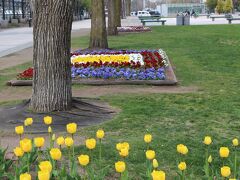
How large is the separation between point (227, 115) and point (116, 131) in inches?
75.3

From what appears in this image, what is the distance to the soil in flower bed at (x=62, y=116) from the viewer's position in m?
6.62

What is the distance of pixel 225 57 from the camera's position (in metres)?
16.5

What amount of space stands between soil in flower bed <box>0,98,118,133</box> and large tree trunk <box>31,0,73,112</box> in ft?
0.70

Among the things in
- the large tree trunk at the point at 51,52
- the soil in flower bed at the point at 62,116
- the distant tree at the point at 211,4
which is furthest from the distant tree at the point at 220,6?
the large tree trunk at the point at 51,52

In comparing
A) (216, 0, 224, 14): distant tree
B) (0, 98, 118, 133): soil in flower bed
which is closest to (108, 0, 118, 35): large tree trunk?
(0, 98, 118, 133): soil in flower bed

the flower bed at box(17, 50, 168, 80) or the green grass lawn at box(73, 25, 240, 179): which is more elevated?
the flower bed at box(17, 50, 168, 80)

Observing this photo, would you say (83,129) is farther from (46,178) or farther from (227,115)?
(46,178)

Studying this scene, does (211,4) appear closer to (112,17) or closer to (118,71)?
(112,17)

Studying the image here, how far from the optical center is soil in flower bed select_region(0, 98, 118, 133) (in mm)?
6625

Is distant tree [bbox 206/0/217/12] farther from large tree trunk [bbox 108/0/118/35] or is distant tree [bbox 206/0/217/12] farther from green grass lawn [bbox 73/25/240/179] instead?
green grass lawn [bbox 73/25/240/179]

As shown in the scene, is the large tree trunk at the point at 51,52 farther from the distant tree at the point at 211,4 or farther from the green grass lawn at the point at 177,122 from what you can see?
the distant tree at the point at 211,4

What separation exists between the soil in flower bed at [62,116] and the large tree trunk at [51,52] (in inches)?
8.4

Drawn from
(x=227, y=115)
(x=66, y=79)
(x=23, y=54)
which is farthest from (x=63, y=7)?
(x=23, y=54)

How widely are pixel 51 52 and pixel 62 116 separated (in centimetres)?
95
